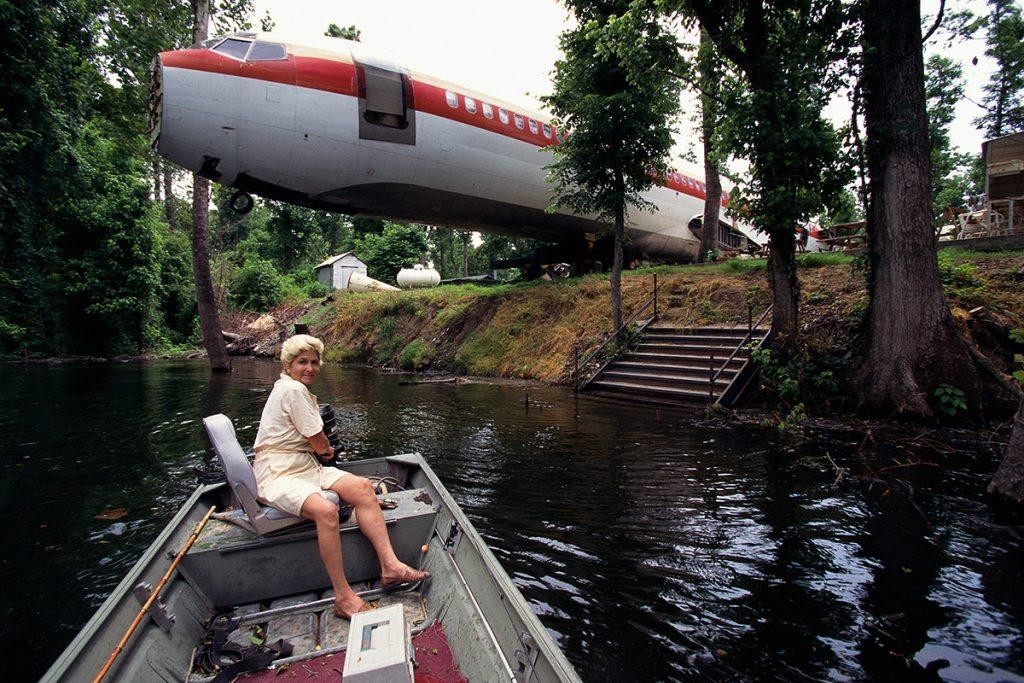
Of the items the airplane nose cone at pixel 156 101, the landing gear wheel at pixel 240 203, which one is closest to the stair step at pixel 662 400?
the landing gear wheel at pixel 240 203

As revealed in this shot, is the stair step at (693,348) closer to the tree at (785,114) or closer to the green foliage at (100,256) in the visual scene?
the tree at (785,114)

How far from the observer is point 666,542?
477 centimetres

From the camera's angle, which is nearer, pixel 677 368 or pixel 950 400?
pixel 950 400

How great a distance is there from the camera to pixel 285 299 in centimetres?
3509

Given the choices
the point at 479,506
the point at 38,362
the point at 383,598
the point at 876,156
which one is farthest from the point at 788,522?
the point at 38,362

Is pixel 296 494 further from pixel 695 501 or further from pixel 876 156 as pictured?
pixel 876 156

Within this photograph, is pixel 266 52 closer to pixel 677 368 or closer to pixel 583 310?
pixel 583 310

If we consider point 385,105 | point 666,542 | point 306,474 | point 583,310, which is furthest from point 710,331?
point 306,474

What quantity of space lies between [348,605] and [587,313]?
1380 cm

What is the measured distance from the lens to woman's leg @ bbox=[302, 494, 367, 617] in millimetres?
3125

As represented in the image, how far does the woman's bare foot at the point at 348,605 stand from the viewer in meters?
3.09

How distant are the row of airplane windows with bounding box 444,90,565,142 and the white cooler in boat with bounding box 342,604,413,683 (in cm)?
1366

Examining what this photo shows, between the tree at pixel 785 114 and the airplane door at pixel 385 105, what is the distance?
21.0ft

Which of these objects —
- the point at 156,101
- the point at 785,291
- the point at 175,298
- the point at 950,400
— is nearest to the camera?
the point at 950,400
